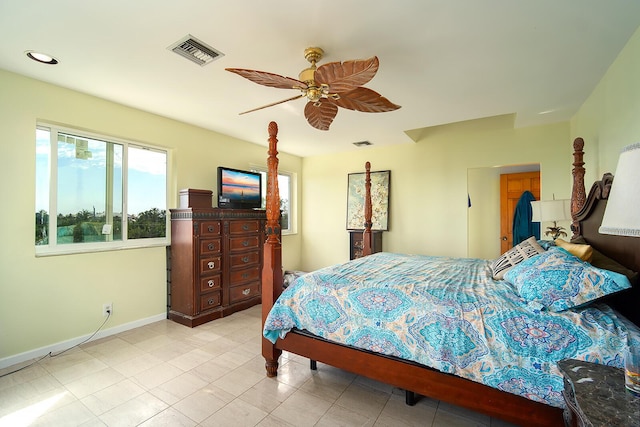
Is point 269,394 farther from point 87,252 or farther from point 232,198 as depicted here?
point 232,198

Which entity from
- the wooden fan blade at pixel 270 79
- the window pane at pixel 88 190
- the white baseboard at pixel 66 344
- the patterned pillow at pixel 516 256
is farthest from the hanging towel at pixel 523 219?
the window pane at pixel 88 190

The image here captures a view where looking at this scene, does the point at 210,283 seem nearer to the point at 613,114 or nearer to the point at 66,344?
the point at 66,344

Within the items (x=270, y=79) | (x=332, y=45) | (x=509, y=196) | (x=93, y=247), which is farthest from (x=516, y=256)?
(x=93, y=247)

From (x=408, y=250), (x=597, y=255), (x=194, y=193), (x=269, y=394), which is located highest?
(x=194, y=193)

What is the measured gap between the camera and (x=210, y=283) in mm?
3506

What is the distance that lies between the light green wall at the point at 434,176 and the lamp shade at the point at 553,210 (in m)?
0.99

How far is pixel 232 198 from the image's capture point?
4.11m

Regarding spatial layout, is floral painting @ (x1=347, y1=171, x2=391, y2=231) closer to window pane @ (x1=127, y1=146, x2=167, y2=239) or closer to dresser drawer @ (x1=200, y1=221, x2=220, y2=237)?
dresser drawer @ (x1=200, y1=221, x2=220, y2=237)

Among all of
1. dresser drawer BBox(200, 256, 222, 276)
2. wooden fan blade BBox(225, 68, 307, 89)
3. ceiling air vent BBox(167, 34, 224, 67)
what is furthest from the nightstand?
dresser drawer BBox(200, 256, 222, 276)

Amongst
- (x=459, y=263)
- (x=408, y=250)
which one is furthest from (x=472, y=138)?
(x=459, y=263)

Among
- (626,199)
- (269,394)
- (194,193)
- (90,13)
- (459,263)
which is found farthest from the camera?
(194,193)

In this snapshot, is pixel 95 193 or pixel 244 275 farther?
pixel 244 275

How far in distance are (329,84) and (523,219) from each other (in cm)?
452

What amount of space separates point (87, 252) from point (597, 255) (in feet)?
14.5
